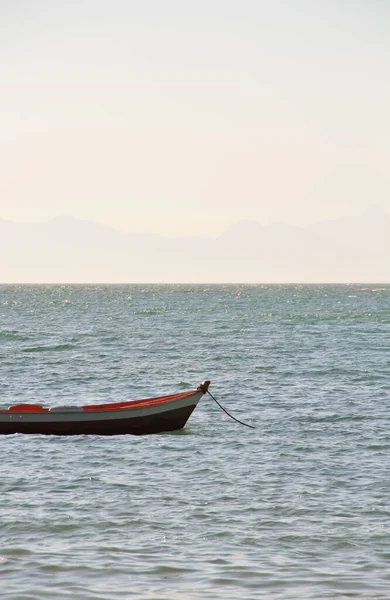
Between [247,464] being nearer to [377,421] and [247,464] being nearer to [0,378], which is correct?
[377,421]

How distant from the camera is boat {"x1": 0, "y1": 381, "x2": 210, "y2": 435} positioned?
25875 millimetres

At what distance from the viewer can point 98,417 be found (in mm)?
26062

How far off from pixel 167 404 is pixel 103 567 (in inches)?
496

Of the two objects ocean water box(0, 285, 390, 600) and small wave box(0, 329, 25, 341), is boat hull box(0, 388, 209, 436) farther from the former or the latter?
small wave box(0, 329, 25, 341)

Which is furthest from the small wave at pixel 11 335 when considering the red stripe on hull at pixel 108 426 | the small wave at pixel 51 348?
the red stripe on hull at pixel 108 426

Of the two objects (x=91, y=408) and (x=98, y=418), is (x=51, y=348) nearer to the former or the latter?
(x=91, y=408)

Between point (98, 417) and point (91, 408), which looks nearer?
point (98, 417)

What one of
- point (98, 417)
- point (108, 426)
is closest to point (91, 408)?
point (98, 417)

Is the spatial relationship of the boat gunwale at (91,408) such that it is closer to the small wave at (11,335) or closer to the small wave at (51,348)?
the small wave at (51,348)

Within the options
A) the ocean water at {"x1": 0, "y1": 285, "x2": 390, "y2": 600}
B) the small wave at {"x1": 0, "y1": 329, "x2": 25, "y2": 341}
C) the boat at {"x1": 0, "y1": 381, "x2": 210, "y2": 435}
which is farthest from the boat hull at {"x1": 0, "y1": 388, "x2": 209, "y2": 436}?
the small wave at {"x1": 0, "y1": 329, "x2": 25, "y2": 341}

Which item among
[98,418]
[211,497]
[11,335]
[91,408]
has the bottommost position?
[211,497]

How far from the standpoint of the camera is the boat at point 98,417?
84.9 ft

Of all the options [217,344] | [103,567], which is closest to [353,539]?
[103,567]

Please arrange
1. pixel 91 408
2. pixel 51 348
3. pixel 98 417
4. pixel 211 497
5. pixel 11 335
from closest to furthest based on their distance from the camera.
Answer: pixel 211 497 → pixel 98 417 → pixel 91 408 → pixel 51 348 → pixel 11 335
